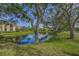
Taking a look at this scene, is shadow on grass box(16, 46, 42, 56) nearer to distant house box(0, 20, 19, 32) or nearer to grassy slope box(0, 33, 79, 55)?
grassy slope box(0, 33, 79, 55)

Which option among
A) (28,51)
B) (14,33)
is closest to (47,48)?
(28,51)

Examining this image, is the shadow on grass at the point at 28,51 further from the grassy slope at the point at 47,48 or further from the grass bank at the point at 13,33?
the grass bank at the point at 13,33

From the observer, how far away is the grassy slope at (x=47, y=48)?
1.99 metres

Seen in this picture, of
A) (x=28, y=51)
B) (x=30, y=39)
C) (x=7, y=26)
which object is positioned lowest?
(x=28, y=51)

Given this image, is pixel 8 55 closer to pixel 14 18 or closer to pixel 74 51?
pixel 14 18

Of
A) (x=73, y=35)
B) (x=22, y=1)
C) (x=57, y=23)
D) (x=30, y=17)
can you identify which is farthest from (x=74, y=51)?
(x=22, y=1)

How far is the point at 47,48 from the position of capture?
2.00 m

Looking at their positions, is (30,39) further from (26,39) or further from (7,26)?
(7,26)

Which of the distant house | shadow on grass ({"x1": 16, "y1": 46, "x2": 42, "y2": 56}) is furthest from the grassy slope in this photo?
the distant house

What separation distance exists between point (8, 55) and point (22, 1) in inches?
18.9

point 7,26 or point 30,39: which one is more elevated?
point 7,26

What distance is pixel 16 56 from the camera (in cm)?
198

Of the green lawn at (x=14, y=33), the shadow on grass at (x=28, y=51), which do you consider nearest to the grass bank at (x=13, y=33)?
the green lawn at (x=14, y=33)

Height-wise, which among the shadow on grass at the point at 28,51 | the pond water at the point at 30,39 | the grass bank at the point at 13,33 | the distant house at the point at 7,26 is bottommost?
the shadow on grass at the point at 28,51
